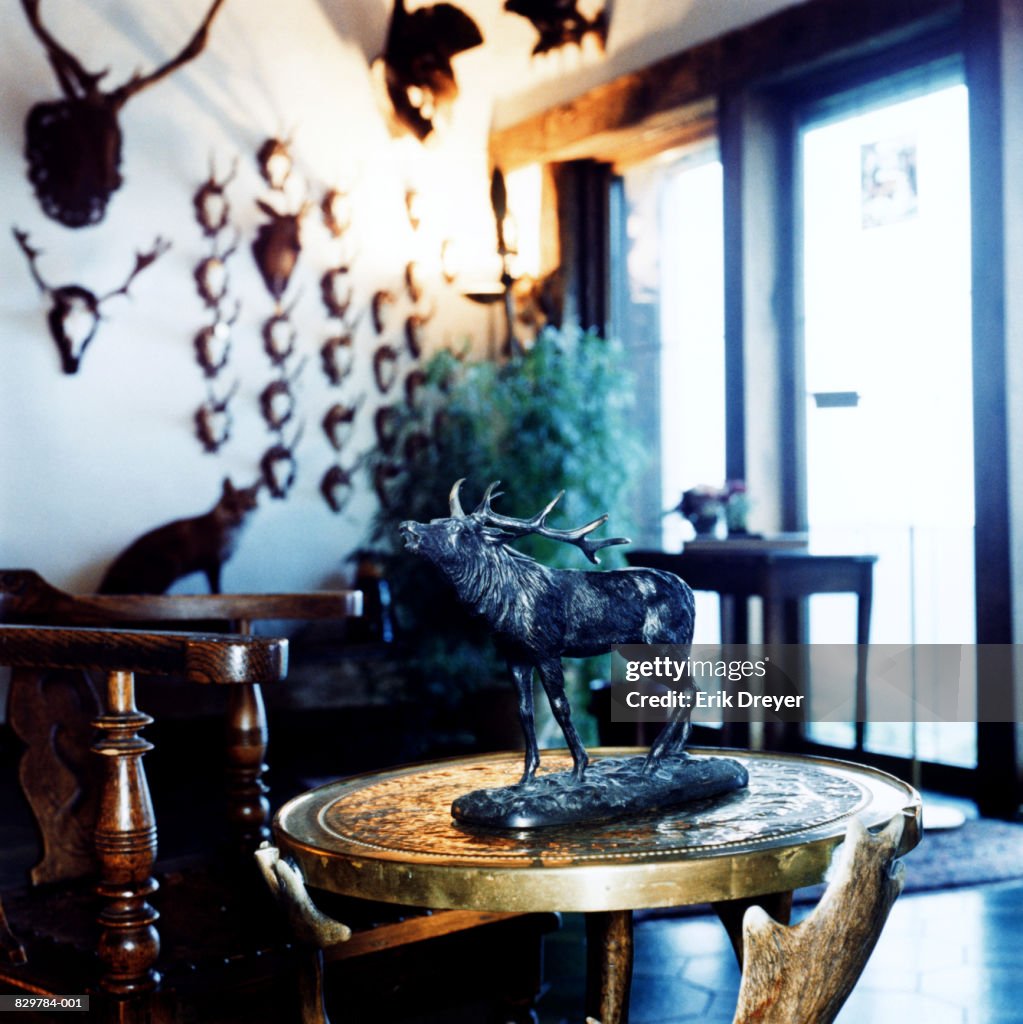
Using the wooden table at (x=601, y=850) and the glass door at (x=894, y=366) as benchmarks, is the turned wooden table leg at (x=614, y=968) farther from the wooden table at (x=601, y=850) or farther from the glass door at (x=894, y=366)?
the glass door at (x=894, y=366)

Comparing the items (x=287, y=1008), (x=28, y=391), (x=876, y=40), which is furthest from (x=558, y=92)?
(x=287, y=1008)

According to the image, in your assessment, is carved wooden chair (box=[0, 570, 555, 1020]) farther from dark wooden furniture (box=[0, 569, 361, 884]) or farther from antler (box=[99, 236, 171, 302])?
antler (box=[99, 236, 171, 302])

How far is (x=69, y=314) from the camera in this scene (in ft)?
17.7

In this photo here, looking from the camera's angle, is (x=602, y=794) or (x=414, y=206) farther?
(x=414, y=206)

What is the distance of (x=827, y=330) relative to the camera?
205 inches

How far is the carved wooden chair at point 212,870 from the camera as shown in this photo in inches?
70.4

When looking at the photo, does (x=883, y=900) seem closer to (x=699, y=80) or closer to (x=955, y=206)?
(x=955, y=206)

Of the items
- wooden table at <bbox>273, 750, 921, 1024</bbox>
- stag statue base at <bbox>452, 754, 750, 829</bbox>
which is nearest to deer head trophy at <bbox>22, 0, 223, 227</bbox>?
wooden table at <bbox>273, 750, 921, 1024</bbox>

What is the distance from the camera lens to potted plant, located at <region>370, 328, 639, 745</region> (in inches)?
202

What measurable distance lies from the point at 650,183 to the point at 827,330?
4.42 feet

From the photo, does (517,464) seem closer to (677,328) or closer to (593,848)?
(677,328)

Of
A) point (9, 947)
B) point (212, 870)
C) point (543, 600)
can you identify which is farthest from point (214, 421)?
point (543, 600)

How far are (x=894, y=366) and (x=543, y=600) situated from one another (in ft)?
12.6

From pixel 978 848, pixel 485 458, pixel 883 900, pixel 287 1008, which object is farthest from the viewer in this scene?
pixel 485 458
